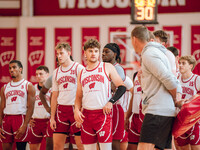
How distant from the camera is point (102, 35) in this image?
40.9ft

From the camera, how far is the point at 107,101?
520 centimetres

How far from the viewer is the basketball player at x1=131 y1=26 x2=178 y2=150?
4.15 meters

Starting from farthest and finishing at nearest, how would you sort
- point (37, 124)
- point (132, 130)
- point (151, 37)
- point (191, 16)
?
point (191, 16) → point (37, 124) → point (132, 130) → point (151, 37)

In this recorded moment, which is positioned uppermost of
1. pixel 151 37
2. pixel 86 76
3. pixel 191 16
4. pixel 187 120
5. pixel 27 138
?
pixel 191 16

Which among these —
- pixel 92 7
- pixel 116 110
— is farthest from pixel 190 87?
pixel 92 7

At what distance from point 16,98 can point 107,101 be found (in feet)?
8.45

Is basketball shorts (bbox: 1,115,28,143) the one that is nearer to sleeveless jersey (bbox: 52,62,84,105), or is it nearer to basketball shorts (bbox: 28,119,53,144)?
basketball shorts (bbox: 28,119,53,144)

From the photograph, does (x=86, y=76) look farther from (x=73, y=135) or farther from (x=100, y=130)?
(x=73, y=135)

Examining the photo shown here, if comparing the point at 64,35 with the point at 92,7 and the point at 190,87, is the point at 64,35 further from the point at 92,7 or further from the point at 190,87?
the point at 190,87

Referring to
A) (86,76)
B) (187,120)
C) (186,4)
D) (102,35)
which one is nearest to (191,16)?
(186,4)

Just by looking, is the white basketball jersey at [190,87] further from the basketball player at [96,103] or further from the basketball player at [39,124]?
the basketball player at [39,124]

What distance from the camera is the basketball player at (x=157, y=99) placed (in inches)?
163

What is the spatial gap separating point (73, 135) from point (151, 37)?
7.93 ft

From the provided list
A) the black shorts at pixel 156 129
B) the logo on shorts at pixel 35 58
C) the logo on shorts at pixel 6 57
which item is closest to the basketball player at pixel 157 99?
the black shorts at pixel 156 129
